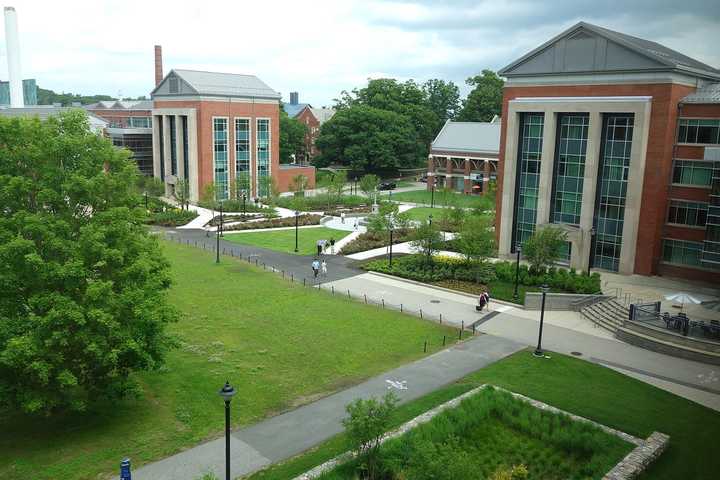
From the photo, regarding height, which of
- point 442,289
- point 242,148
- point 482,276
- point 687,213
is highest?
point 242,148

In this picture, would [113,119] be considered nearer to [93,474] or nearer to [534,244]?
[534,244]

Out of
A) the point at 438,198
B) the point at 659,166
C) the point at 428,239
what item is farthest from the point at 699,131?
→ the point at 438,198

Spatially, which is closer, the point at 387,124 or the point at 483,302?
the point at 483,302

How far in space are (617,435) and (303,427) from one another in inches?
414

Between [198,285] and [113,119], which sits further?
[113,119]

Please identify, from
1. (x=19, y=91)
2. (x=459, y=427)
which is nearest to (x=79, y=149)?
(x=459, y=427)

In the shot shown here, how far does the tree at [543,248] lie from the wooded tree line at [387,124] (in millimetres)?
63226

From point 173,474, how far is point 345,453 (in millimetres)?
5073

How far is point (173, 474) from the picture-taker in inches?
695

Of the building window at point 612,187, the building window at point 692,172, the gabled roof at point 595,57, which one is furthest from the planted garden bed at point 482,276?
the gabled roof at point 595,57

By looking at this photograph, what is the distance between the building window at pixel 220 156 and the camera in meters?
73.8

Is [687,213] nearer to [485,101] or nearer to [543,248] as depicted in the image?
[543,248]

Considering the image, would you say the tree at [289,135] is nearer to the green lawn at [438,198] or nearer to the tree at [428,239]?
the green lawn at [438,198]

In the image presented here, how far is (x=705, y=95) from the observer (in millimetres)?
39062
